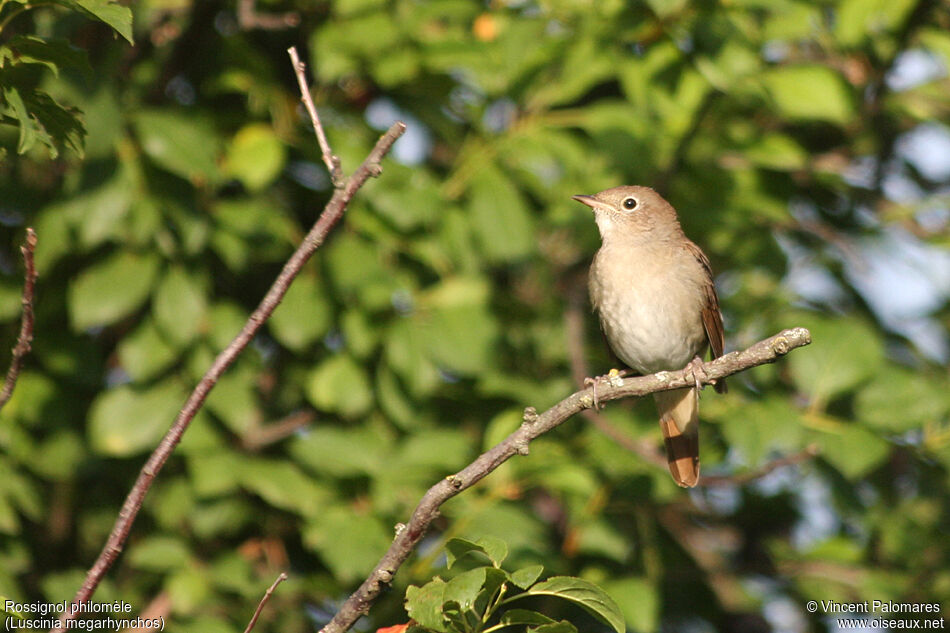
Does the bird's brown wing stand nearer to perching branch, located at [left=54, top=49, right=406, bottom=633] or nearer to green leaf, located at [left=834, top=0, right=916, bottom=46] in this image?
green leaf, located at [left=834, top=0, right=916, bottom=46]

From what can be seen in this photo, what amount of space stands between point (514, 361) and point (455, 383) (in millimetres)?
381

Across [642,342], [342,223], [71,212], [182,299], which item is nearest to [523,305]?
[642,342]

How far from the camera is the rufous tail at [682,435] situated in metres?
4.34

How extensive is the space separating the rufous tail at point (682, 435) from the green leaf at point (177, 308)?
6.37 ft

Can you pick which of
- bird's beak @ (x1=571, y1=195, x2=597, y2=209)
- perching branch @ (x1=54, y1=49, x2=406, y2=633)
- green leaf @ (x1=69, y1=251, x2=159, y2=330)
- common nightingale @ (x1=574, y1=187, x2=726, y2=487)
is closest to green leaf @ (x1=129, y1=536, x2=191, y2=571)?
green leaf @ (x1=69, y1=251, x2=159, y2=330)

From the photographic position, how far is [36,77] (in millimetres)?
2562

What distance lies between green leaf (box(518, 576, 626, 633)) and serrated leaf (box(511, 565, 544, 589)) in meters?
0.05

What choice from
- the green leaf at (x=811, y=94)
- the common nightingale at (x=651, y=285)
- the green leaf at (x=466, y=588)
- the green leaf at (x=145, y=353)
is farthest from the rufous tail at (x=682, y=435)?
the green leaf at (x=466, y=588)

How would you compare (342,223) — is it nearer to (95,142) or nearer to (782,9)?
(95,142)

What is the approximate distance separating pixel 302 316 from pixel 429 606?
219cm

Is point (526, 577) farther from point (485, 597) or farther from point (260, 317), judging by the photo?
point (260, 317)

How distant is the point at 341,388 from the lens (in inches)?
168

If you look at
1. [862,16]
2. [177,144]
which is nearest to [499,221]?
[177,144]

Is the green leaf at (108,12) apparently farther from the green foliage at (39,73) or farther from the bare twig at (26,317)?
the bare twig at (26,317)
